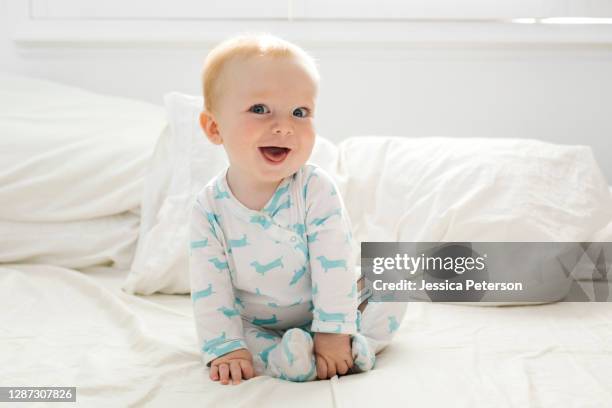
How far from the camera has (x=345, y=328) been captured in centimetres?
106

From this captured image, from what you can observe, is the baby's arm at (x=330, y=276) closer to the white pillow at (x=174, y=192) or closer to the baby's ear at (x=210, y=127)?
the baby's ear at (x=210, y=127)

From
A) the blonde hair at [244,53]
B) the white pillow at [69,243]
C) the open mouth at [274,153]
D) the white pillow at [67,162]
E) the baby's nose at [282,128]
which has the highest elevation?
the blonde hair at [244,53]

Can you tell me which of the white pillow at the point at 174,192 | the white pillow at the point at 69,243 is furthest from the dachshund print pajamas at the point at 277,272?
the white pillow at the point at 69,243

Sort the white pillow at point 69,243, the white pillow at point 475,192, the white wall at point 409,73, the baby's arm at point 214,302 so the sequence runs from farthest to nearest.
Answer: the white wall at point 409,73 → the white pillow at point 69,243 → the white pillow at point 475,192 → the baby's arm at point 214,302

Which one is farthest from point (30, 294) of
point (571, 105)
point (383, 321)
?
point (571, 105)

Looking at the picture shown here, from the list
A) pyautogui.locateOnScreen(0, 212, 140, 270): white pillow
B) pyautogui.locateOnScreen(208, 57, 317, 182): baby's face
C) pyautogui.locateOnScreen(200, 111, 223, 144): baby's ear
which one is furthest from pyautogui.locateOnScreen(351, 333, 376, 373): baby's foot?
pyautogui.locateOnScreen(0, 212, 140, 270): white pillow

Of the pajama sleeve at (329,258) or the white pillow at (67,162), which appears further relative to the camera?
the white pillow at (67,162)

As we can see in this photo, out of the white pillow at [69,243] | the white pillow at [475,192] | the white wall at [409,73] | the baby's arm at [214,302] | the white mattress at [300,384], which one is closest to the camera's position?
the white mattress at [300,384]

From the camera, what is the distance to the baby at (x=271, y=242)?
1041mm

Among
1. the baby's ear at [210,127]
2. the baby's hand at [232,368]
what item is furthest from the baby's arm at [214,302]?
the baby's ear at [210,127]

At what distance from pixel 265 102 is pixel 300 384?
39 cm

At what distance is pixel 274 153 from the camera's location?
1069 millimetres

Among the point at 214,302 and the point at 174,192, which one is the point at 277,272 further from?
the point at 174,192

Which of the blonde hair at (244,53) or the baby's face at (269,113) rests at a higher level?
the blonde hair at (244,53)
